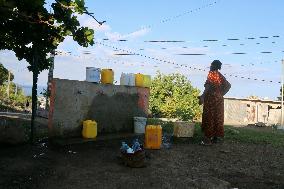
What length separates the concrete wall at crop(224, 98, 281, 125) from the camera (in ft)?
132

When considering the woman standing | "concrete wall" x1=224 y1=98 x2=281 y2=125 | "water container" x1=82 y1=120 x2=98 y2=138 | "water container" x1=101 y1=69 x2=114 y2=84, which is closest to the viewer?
"water container" x1=82 y1=120 x2=98 y2=138

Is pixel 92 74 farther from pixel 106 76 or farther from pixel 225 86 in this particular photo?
pixel 225 86

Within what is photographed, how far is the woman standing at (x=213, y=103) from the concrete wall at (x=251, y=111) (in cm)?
3010

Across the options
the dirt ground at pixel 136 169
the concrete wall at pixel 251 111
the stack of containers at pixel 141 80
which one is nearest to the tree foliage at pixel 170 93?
the concrete wall at pixel 251 111

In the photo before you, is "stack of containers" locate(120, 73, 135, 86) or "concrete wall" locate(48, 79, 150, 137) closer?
"concrete wall" locate(48, 79, 150, 137)

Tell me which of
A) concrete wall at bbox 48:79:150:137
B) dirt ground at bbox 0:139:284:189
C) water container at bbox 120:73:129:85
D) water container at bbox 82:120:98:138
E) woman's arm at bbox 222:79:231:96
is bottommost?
dirt ground at bbox 0:139:284:189

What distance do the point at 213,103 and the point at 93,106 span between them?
10.8 feet

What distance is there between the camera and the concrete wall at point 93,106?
879 cm

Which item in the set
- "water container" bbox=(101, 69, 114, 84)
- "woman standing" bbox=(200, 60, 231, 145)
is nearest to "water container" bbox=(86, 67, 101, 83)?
"water container" bbox=(101, 69, 114, 84)

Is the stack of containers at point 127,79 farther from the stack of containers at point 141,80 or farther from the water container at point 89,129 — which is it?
the water container at point 89,129

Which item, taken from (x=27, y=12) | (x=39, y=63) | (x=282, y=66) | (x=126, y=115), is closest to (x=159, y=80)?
(x=282, y=66)

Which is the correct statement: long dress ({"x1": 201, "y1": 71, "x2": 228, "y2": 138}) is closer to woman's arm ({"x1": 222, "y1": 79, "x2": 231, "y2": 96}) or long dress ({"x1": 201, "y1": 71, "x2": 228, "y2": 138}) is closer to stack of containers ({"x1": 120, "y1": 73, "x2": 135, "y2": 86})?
woman's arm ({"x1": 222, "y1": 79, "x2": 231, "y2": 96})

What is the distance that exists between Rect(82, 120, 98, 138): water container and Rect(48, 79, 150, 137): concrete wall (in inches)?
9.2

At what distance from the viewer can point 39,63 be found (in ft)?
28.7
